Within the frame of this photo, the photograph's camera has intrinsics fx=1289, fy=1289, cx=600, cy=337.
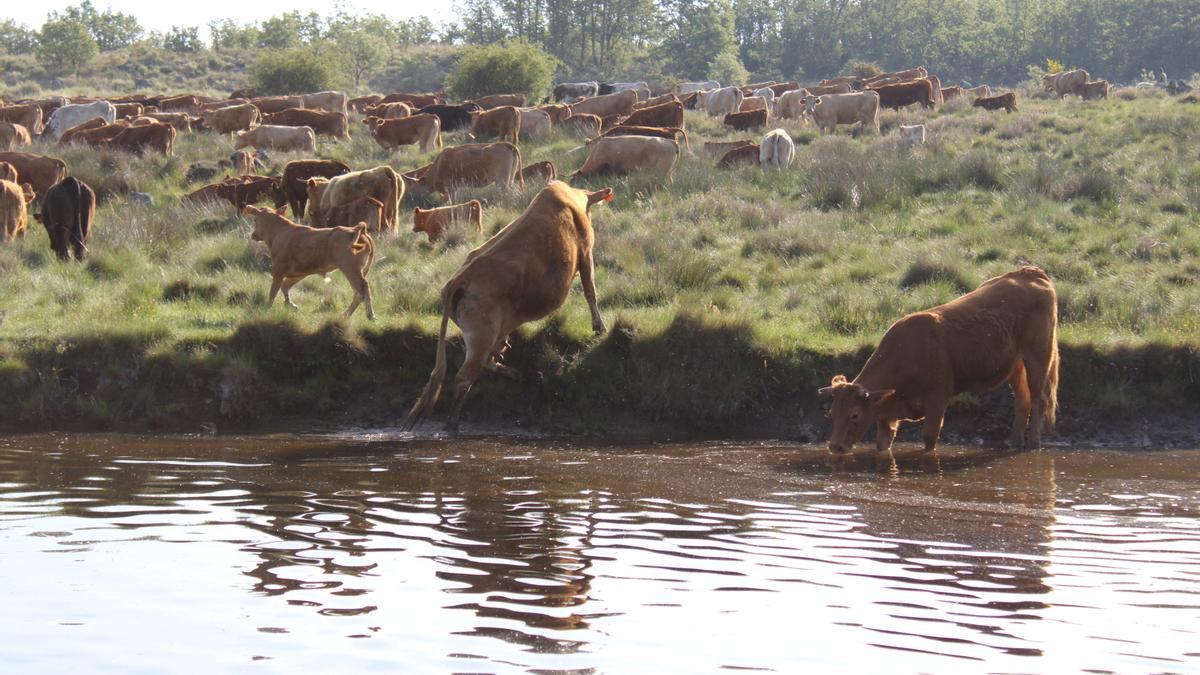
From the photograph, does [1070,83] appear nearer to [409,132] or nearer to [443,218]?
[409,132]

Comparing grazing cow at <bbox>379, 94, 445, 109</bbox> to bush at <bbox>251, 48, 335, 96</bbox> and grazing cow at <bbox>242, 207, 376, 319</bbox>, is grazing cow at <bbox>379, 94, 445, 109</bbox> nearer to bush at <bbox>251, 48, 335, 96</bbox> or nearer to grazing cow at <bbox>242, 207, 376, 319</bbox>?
bush at <bbox>251, 48, 335, 96</bbox>

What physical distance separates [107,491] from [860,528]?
481 centimetres

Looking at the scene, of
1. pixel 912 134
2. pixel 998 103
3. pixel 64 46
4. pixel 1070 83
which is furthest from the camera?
pixel 64 46

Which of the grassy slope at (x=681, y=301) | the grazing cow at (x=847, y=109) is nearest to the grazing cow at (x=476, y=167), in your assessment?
the grassy slope at (x=681, y=301)

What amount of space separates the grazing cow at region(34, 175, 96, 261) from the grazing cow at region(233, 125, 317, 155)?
10.4m

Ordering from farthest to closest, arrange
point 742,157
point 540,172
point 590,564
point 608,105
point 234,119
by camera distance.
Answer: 1. point 608,105
2. point 234,119
3. point 742,157
4. point 540,172
5. point 590,564

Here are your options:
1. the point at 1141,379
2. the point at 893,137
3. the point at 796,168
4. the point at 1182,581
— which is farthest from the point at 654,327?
the point at 893,137

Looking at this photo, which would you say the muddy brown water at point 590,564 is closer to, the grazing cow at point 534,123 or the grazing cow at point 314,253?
the grazing cow at point 314,253

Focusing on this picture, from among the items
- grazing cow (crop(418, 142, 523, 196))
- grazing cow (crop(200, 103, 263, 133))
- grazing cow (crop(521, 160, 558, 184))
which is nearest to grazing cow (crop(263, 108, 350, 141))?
grazing cow (crop(200, 103, 263, 133))

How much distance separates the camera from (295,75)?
49.2 meters

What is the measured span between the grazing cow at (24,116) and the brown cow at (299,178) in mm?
16677

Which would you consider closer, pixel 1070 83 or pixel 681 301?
pixel 681 301

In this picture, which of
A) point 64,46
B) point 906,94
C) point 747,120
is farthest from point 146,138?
point 64,46

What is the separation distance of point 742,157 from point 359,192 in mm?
8271
